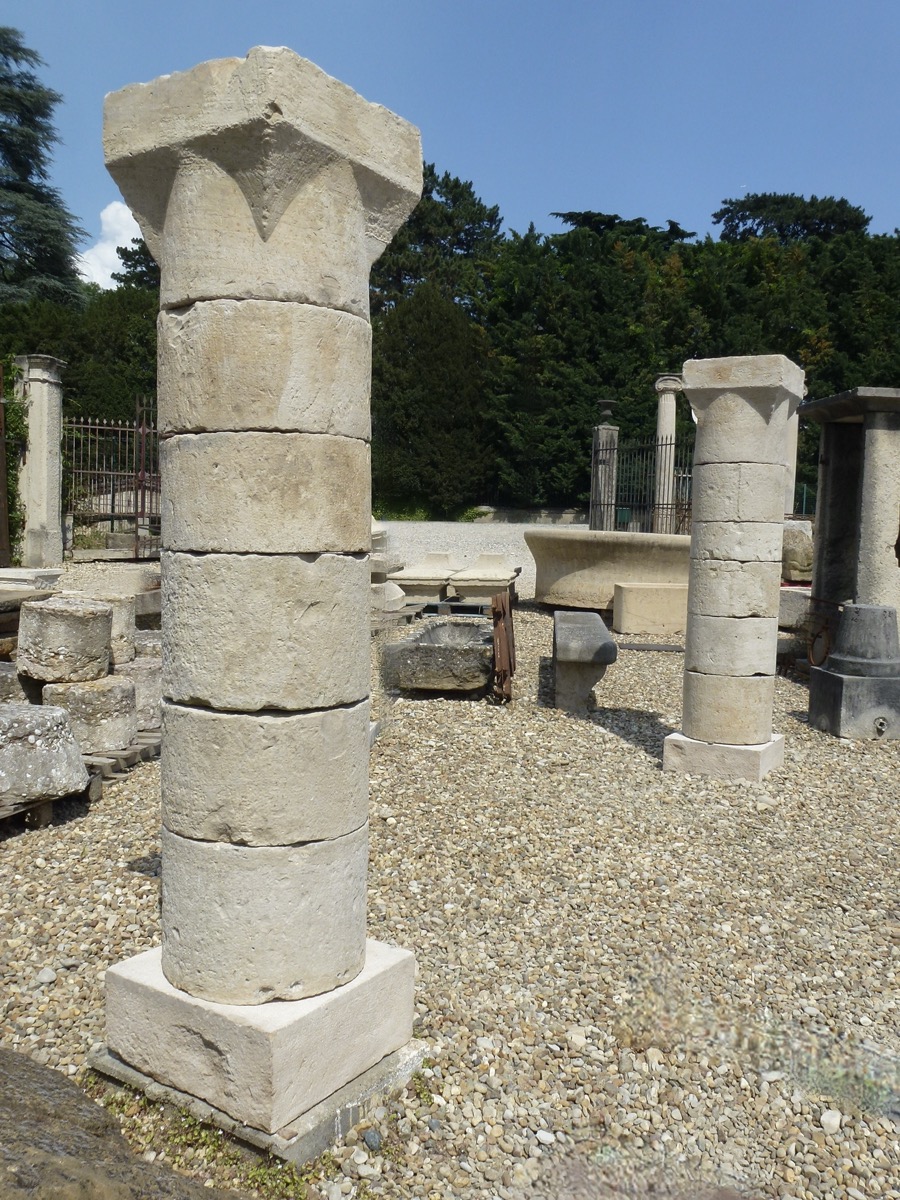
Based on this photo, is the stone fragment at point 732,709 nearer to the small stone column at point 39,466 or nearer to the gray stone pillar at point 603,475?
the gray stone pillar at point 603,475

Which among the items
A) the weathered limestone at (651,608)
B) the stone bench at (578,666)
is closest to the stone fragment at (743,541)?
the stone bench at (578,666)

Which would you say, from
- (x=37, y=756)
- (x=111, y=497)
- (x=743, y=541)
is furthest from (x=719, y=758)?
(x=111, y=497)

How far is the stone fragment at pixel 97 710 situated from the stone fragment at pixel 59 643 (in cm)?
11

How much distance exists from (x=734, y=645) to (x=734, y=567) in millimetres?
539

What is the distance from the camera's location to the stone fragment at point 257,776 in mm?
2807

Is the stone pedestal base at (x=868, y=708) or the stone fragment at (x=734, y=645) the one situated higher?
the stone fragment at (x=734, y=645)

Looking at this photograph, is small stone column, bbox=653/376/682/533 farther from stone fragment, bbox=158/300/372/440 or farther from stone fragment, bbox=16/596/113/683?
stone fragment, bbox=158/300/372/440

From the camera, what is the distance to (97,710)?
611 cm

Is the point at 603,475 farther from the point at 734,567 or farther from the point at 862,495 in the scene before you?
the point at 734,567

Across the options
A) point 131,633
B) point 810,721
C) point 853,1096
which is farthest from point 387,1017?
point 810,721

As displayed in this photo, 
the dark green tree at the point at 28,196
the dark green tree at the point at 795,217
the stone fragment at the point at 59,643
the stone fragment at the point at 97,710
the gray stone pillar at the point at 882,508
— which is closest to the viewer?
the stone fragment at the point at 97,710

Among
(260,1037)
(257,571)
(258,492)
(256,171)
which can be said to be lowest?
(260,1037)

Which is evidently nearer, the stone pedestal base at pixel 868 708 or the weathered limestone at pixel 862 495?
the stone pedestal base at pixel 868 708

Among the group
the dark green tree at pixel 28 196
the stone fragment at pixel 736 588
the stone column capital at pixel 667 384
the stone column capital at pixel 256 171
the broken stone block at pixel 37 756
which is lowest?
the broken stone block at pixel 37 756
